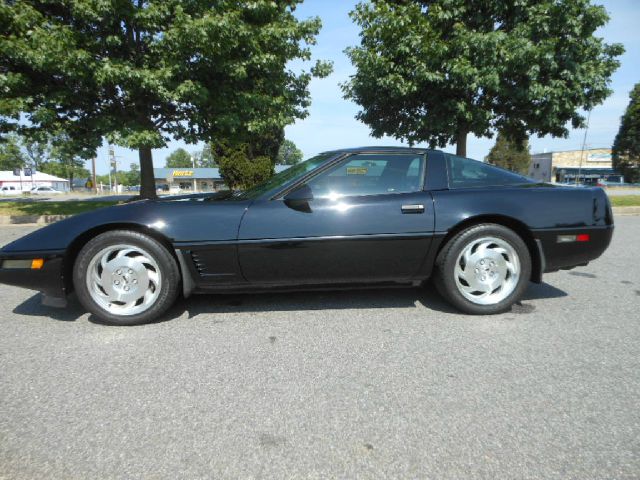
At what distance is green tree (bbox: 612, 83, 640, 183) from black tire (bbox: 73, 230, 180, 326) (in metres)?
45.6

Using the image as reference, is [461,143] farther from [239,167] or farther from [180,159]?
[180,159]

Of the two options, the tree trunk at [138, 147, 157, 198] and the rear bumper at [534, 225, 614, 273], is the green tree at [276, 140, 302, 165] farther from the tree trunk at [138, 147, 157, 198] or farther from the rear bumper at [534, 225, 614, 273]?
the rear bumper at [534, 225, 614, 273]

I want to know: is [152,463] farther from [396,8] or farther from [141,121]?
[396,8]

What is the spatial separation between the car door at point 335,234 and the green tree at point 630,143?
44.4 m

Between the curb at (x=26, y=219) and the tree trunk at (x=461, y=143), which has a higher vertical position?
the tree trunk at (x=461, y=143)

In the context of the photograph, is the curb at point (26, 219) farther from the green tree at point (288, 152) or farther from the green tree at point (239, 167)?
the green tree at point (288, 152)

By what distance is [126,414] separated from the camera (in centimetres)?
148

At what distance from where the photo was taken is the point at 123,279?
2.38 metres

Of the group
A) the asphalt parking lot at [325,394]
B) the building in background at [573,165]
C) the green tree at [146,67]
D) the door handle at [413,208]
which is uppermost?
the building in background at [573,165]

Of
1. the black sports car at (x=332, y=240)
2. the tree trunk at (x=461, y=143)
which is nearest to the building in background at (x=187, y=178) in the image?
the tree trunk at (x=461, y=143)

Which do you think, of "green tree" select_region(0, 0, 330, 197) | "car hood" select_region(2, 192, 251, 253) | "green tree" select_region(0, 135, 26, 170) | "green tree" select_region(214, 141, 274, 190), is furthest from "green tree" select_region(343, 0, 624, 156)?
"green tree" select_region(0, 135, 26, 170)

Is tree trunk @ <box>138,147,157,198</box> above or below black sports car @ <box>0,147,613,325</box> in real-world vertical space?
above

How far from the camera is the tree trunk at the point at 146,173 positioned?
11.4 m

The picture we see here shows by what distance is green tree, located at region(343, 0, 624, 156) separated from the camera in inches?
361
